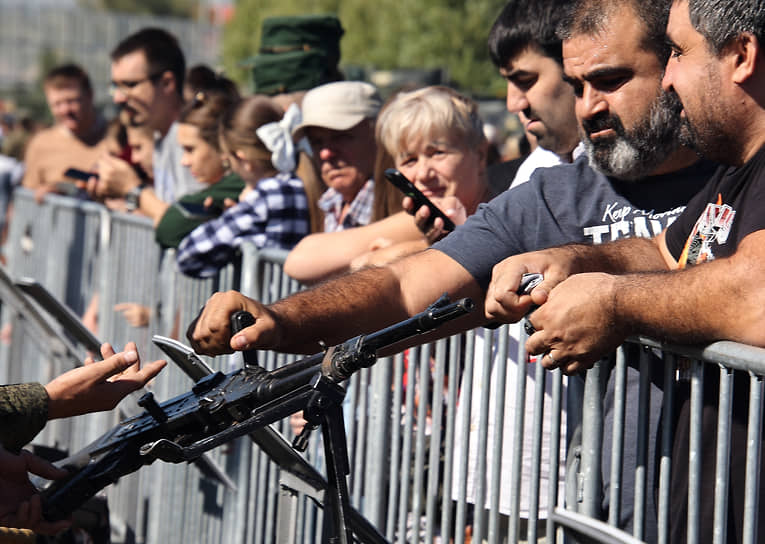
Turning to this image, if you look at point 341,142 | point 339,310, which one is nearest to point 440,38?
point 341,142

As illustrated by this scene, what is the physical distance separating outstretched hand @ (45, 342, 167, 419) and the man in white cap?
2.08 meters

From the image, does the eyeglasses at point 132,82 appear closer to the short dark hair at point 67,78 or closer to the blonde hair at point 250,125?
the blonde hair at point 250,125

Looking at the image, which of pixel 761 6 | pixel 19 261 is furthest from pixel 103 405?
pixel 19 261

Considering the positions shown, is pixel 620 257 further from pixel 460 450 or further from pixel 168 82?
pixel 168 82

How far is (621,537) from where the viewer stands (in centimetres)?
233

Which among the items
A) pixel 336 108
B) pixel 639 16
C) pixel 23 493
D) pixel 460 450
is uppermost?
pixel 336 108

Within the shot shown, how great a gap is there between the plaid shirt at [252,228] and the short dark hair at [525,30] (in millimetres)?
1217

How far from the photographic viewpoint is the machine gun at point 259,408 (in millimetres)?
2225

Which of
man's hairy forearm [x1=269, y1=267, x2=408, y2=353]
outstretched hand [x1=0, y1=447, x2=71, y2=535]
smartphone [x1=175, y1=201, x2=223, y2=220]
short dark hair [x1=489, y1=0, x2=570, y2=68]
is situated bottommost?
outstretched hand [x1=0, y1=447, x2=71, y2=535]

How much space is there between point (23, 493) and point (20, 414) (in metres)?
0.23

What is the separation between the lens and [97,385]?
2975mm

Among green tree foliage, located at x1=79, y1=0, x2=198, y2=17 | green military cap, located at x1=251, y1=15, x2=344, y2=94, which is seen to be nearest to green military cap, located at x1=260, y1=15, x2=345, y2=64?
green military cap, located at x1=251, y1=15, x2=344, y2=94

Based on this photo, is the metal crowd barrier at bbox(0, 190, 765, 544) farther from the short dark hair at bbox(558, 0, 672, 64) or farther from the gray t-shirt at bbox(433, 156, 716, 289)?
the short dark hair at bbox(558, 0, 672, 64)

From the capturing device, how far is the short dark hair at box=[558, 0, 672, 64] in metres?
3.12
